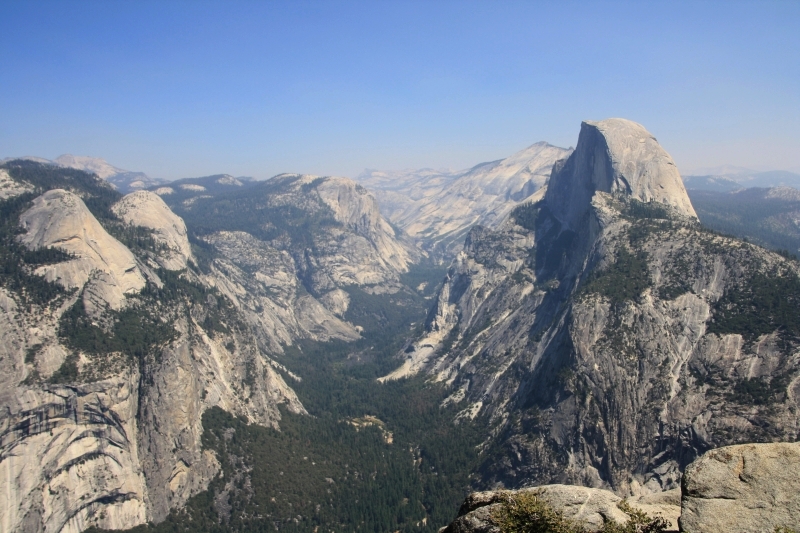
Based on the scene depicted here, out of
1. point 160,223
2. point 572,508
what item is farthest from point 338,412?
point 572,508

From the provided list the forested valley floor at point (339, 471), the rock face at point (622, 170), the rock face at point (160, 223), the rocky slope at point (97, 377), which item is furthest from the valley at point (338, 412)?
the rock face at point (622, 170)

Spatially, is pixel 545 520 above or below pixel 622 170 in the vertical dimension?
below

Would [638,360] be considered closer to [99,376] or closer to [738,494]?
[738,494]

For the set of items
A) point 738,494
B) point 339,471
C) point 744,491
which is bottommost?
point 339,471

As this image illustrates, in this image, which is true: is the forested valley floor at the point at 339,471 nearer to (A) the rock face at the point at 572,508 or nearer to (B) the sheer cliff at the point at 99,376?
(B) the sheer cliff at the point at 99,376

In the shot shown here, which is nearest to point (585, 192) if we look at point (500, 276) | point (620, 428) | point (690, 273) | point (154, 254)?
point (500, 276)

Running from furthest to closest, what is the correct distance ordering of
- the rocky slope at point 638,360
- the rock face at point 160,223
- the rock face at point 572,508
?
the rock face at point 160,223 < the rocky slope at point 638,360 < the rock face at point 572,508
